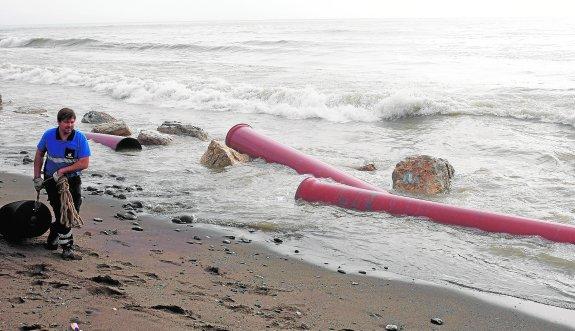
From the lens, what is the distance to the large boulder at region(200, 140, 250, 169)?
9.57 metres

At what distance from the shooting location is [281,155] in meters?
9.63

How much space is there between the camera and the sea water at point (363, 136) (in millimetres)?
6055

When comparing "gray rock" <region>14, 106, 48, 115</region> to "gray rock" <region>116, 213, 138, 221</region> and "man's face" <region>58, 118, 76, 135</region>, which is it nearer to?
"gray rock" <region>116, 213, 138, 221</region>

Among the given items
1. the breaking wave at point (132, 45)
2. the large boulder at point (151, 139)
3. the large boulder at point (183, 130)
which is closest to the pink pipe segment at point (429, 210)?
the large boulder at point (151, 139)

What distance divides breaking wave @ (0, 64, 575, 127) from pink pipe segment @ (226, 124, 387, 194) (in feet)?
17.0

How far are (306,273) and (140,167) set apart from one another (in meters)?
4.91

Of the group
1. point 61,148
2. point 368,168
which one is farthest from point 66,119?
point 368,168

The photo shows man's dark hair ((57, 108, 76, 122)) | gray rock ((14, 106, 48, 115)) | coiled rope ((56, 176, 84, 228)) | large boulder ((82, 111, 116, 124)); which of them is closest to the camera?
man's dark hair ((57, 108, 76, 122))

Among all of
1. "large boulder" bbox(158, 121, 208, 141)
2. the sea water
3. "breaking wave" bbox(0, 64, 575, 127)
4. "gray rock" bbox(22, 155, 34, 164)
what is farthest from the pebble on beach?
"breaking wave" bbox(0, 64, 575, 127)

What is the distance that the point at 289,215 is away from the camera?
7129mm

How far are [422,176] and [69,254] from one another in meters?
5.16

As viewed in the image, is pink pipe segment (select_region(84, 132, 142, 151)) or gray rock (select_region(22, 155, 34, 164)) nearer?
gray rock (select_region(22, 155, 34, 164))

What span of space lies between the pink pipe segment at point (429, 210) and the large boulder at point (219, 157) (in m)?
2.20

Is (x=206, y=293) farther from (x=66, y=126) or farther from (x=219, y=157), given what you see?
(x=219, y=157)
